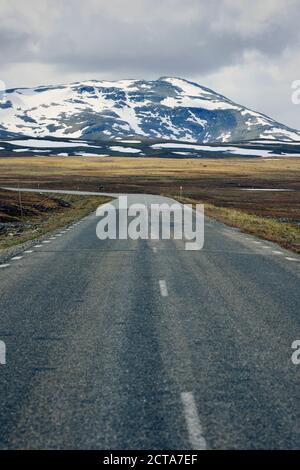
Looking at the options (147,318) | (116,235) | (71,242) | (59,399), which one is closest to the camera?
(59,399)

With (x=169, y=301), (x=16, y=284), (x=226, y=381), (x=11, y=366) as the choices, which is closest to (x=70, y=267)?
(x=16, y=284)

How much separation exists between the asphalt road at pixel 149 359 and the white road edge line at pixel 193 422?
11mm

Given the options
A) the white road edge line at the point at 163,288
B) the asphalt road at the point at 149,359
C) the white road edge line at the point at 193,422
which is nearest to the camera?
the white road edge line at the point at 193,422

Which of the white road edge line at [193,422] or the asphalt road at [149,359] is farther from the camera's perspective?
the asphalt road at [149,359]

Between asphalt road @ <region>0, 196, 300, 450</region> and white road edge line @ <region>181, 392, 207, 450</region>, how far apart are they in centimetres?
1

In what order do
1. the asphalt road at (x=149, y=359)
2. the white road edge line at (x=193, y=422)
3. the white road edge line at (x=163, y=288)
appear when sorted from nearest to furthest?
the white road edge line at (x=193, y=422) < the asphalt road at (x=149, y=359) < the white road edge line at (x=163, y=288)

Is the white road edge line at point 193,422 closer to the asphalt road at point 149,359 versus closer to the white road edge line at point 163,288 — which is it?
the asphalt road at point 149,359

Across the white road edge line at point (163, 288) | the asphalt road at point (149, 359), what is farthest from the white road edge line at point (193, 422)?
the white road edge line at point (163, 288)

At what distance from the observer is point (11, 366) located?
7734 millimetres

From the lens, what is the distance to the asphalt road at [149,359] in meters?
5.79

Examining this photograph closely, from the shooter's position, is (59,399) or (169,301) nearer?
(59,399)

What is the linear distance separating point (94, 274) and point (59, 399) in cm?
896
